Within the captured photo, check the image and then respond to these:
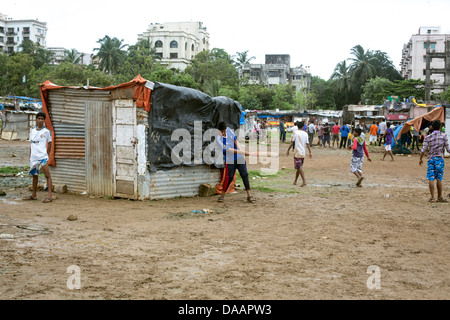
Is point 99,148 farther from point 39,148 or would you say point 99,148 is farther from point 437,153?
point 437,153

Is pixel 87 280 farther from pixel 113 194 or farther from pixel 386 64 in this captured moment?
pixel 386 64

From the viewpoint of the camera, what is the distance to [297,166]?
38.6 feet

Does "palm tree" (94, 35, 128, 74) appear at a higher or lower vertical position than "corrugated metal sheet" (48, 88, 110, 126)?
higher

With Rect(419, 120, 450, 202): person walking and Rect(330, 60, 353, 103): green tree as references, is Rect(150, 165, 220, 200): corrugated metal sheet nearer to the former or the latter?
Rect(419, 120, 450, 202): person walking

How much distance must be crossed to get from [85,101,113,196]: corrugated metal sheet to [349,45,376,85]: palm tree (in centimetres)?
6395

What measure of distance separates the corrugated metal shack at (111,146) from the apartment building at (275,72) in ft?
200

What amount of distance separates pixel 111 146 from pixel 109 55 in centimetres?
6549

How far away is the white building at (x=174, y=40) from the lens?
87.9 m

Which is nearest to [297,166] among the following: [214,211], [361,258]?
[214,211]

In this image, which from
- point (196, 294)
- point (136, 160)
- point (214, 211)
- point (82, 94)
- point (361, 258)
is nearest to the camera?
point (196, 294)

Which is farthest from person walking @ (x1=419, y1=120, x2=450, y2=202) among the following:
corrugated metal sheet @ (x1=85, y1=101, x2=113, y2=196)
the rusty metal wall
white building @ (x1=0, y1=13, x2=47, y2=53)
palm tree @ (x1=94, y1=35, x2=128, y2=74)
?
white building @ (x1=0, y1=13, x2=47, y2=53)

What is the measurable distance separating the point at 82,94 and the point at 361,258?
7.01 meters

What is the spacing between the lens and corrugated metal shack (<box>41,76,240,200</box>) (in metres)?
8.78
